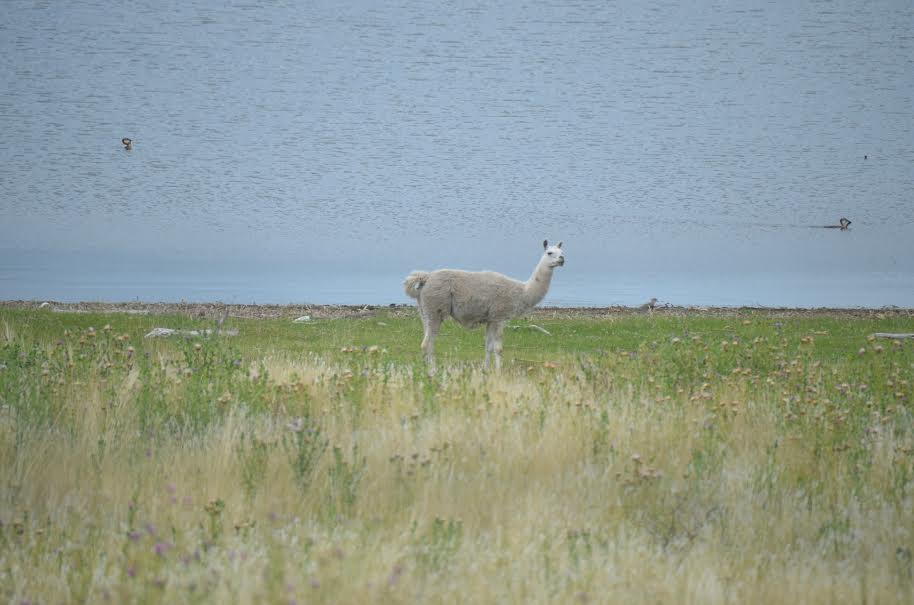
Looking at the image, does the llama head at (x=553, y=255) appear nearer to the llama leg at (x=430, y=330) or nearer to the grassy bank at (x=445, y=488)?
the llama leg at (x=430, y=330)

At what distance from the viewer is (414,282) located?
1686 centimetres

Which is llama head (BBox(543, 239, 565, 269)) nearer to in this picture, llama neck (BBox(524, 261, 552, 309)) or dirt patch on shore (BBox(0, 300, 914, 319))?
llama neck (BBox(524, 261, 552, 309))

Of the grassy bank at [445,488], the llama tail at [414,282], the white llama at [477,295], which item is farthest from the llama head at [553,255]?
the grassy bank at [445,488]

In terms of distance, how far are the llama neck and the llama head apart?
116mm

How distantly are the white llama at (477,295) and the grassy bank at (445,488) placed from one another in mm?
4417

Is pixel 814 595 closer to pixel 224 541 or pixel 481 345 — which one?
pixel 224 541

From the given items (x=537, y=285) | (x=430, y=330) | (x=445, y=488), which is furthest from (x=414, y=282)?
(x=445, y=488)

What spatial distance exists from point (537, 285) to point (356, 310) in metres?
18.6

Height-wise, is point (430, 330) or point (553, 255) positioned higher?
point (553, 255)

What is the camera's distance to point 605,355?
55.2ft

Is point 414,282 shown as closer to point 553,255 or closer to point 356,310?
point 553,255

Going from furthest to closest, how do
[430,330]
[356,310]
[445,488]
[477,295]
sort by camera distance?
1. [356,310]
2. [430,330]
3. [477,295]
4. [445,488]

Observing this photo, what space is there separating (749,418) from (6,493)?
7890 mm

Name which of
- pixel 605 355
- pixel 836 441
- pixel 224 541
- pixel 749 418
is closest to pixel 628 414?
pixel 749 418
